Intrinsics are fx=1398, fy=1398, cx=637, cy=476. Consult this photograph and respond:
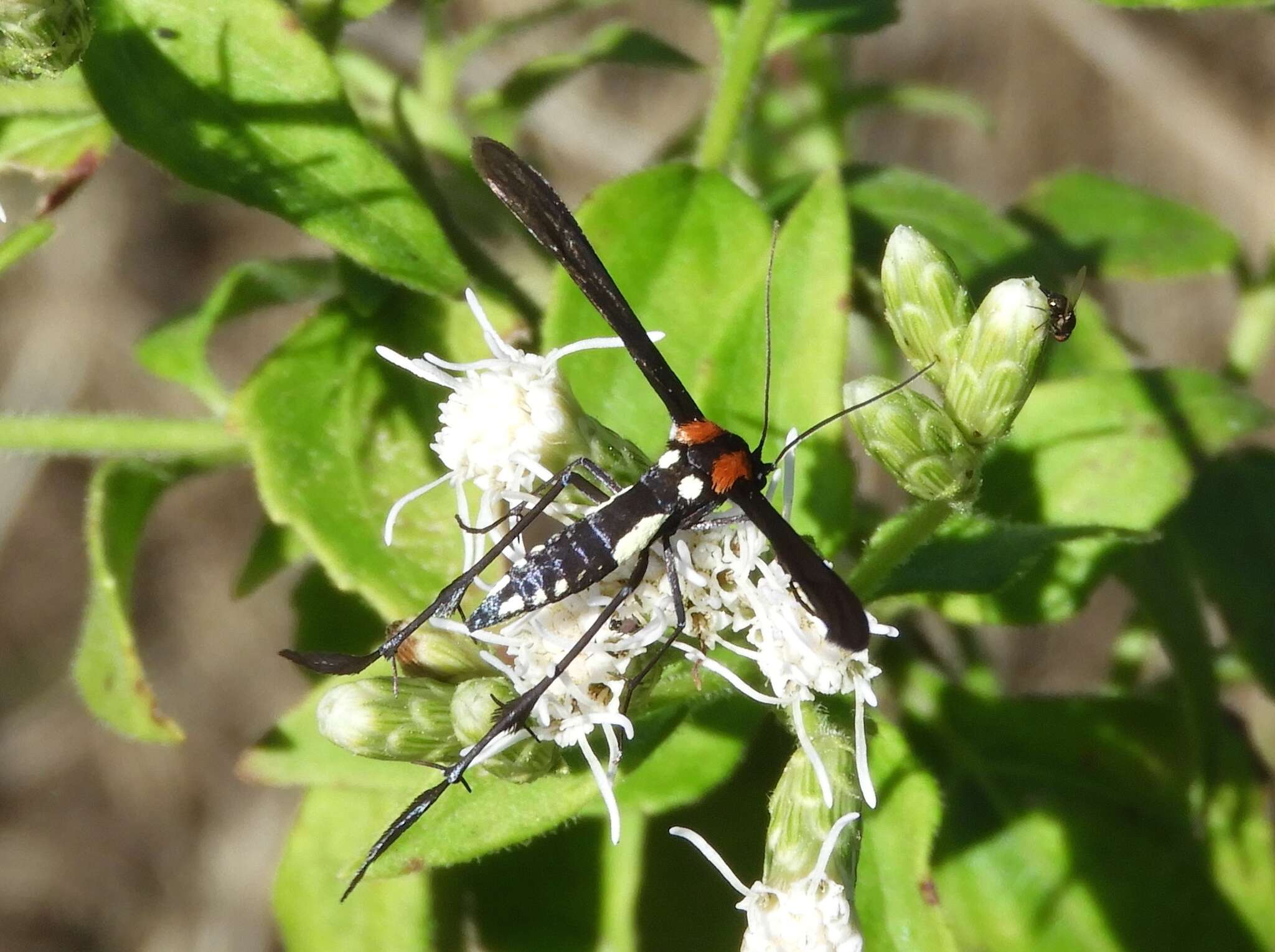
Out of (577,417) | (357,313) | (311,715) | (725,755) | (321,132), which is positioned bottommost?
(311,715)

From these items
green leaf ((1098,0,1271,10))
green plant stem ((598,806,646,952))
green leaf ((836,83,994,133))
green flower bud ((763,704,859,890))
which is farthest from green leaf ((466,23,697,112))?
green flower bud ((763,704,859,890))

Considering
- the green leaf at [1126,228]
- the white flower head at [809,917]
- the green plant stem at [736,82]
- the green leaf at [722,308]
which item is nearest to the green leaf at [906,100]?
the green leaf at [1126,228]

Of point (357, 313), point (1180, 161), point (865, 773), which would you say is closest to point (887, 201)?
point (357, 313)

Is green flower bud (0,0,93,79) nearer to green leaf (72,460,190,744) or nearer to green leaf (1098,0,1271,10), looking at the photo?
green leaf (72,460,190,744)

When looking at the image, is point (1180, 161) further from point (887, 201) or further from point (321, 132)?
point (321, 132)

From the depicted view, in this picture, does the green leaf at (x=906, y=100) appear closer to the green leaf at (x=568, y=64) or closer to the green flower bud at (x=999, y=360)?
the green leaf at (x=568, y=64)
